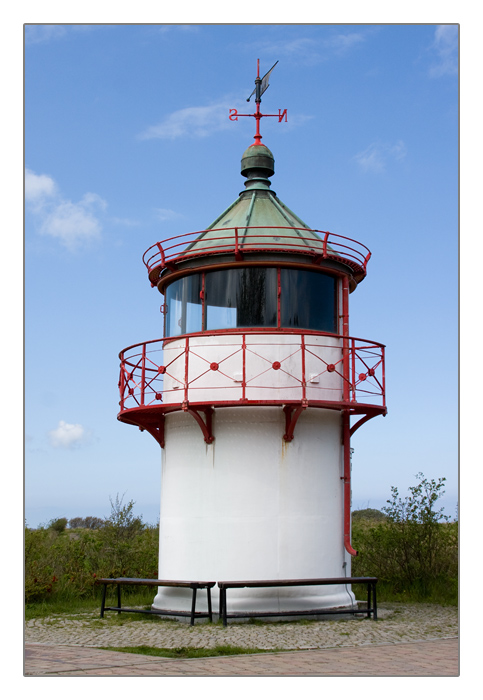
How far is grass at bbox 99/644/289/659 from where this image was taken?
12.9m

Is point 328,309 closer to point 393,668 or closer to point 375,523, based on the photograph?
point 393,668

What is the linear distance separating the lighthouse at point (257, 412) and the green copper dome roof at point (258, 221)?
0.05 m

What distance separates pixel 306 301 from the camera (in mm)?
17984

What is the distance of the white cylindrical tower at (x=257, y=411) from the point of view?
55.9 ft

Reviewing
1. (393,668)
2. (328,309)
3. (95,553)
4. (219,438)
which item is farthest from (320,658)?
(95,553)

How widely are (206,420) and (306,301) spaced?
3.17 m

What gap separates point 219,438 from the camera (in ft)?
57.3

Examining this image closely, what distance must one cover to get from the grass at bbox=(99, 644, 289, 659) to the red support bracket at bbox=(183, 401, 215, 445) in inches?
187

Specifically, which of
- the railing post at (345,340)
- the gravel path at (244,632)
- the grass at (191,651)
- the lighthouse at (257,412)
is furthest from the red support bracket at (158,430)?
the grass at (191,651)

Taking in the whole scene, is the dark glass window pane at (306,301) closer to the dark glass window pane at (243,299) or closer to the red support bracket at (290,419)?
the dark glass window pane at (243,299)

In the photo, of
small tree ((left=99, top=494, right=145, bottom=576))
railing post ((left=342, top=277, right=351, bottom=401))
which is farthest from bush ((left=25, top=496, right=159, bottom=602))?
railing post ((left=342, top=277, right=351, bottom=401))

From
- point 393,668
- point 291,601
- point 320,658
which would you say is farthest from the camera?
point 291,601

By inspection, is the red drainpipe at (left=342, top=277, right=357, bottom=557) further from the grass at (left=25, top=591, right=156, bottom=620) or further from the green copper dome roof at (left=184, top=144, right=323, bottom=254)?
the grass at (left=25, top=591, right=156, bottom=620)

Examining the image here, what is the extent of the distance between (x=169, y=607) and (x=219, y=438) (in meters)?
3.58
